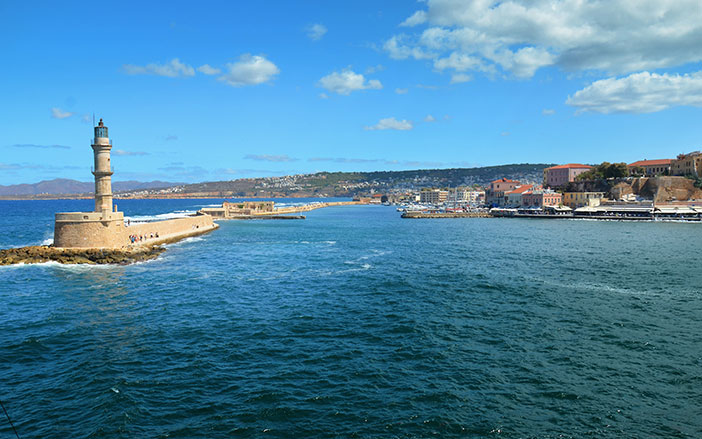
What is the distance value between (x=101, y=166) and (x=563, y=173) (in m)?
118

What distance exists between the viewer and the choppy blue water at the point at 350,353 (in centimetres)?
1022

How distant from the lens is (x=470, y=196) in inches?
7180

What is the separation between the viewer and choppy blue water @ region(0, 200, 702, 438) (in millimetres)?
10219

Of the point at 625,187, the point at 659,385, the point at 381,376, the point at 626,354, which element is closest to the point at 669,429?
the point at 659,385

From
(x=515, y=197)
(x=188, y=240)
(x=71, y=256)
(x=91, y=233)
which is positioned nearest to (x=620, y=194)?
(x=515, y=197)

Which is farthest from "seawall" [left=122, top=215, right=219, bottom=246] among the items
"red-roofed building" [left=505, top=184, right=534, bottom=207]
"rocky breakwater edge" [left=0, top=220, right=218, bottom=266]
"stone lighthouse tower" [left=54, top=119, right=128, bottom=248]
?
"red-roofed building" [left=505, top=184, right=534, bottom=207]

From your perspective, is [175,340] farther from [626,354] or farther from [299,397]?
[626,354]

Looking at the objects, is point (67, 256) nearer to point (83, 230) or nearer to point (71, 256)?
point (71, 256)

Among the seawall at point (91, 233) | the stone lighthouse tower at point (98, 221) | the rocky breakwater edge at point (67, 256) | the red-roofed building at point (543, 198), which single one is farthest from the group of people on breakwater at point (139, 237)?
the red-roofed building at point (543, 198)

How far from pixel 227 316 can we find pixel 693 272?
2888 centimetres

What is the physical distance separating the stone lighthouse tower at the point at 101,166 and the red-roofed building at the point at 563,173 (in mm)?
115341

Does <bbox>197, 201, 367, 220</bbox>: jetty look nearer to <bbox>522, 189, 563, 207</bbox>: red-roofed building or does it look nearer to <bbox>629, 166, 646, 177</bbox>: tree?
<bbox>522, 189, 563, 207</bbox>: red-roofed building

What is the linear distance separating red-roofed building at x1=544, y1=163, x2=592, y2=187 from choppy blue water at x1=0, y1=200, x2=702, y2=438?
327ft

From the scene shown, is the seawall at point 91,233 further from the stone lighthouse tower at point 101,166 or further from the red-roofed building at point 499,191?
the red-roofed building at point 499,191
